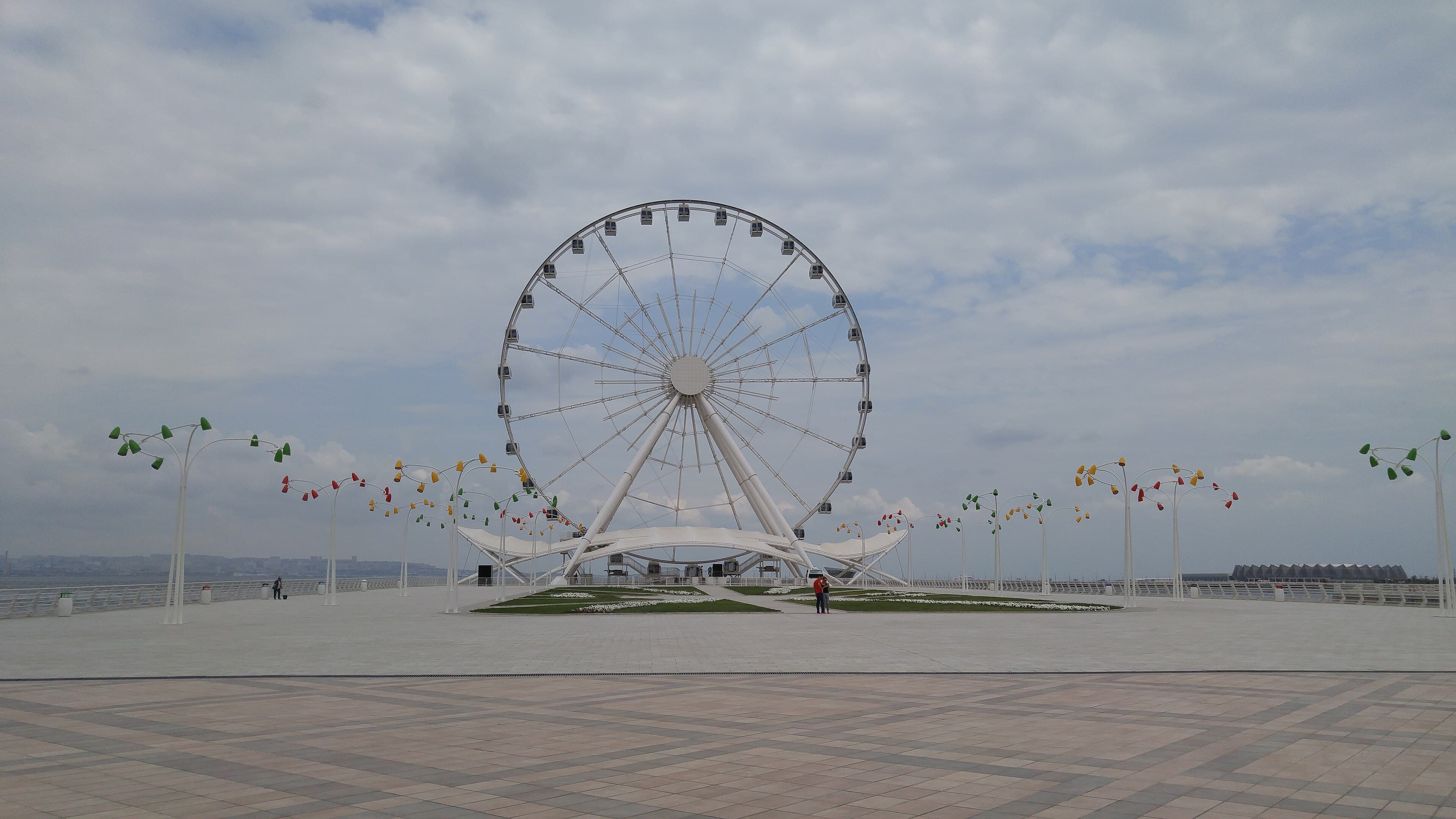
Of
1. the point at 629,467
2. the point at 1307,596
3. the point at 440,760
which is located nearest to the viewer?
the point at 440,760

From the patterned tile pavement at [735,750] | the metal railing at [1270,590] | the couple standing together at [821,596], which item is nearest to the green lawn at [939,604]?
the couple standing together at [821,596]

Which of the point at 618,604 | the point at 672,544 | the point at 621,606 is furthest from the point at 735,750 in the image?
the point at 672,544

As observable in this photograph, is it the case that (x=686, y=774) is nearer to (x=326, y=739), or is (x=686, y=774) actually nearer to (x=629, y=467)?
(x=326, y=739)

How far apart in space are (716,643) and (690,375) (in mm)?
37895

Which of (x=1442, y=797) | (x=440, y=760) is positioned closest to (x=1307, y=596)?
(x=1442, y=797)

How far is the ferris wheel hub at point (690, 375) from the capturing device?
2243 inches

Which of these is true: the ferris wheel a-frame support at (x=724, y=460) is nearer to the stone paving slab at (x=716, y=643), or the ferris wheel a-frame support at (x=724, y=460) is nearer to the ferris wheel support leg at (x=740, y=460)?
the ferris wheel support leg at (x=740, y=460)

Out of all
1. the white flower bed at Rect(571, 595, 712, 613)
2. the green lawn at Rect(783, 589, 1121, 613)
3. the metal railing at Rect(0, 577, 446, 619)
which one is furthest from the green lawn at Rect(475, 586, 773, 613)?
the metal railing at Rect(0, 577, 446, 619)

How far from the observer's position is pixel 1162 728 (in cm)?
963

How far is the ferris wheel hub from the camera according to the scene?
57.0 meters

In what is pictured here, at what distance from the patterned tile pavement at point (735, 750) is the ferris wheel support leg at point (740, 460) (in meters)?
44.7

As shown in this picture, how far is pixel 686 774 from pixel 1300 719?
6995 millimetres

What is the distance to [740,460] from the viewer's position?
192 feet

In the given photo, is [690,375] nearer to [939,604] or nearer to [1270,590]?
[939,604]
